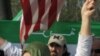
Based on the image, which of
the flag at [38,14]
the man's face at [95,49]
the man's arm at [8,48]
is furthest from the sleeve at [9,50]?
the man's face at [95,49]

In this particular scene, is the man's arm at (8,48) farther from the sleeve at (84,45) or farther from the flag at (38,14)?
the sleeve at (84,45)

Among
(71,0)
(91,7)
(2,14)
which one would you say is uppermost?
(91,7)

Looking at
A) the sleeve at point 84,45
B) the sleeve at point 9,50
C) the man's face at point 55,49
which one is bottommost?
the man's face at point 55,49

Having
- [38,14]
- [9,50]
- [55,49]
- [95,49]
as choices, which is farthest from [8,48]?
[38,14]

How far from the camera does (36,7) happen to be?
6.03m

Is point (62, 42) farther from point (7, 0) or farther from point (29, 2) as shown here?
point (7, 0)

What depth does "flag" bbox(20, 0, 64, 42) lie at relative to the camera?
582cm

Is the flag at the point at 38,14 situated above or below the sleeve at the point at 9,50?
above

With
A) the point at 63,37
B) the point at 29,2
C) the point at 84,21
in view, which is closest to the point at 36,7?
the point at 29,2

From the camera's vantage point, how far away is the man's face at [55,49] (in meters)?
5.19

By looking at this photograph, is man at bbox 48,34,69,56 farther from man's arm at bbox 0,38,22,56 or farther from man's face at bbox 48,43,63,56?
man's arm at bbox 0,38,22,56

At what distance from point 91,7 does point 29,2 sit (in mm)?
1613

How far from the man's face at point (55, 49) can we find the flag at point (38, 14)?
1.57 feet

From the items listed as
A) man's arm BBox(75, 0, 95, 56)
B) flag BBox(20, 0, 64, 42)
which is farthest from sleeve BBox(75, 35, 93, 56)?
flag BBox(20, 0, 64, 42)
